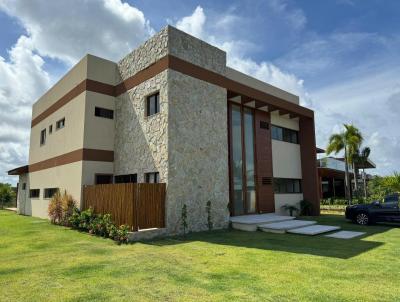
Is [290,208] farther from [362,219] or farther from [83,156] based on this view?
[83,156]

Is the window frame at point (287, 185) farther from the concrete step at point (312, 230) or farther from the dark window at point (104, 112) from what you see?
the dark window at point (104, 112)

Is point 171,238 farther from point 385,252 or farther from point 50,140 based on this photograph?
point 50,140

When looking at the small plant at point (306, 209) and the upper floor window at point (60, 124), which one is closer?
the upper floor window at point (60, 124)

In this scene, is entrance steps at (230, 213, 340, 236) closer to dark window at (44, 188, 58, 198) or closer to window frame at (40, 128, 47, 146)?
dark window at (44, 188, 58, 198)

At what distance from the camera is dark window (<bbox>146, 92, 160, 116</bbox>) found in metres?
15.0

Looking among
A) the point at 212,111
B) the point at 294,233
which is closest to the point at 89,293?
the point at 294,233

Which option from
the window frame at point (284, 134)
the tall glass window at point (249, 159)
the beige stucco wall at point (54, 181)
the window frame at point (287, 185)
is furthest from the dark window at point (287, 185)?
the beige stucco wall at point (54, 181)

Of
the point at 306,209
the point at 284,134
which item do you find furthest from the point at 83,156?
the point at 306,209

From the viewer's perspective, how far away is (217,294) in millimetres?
5723

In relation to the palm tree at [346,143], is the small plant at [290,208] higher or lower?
lower

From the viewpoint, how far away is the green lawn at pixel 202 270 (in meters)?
5.78

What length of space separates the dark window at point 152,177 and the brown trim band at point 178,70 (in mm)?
4947

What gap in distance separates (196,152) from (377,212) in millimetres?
10547

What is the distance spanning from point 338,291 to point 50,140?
20963 millimetres
